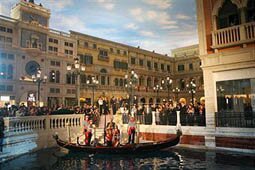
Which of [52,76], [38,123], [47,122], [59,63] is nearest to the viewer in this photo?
[38,123]

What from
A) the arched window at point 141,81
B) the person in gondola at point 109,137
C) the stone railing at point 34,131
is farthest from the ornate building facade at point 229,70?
the arched window at point 141,81

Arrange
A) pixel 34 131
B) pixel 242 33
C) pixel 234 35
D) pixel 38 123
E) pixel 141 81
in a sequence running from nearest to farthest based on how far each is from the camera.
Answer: pixel 242 33
pixel 234 35
pixel 34 131
pixel 38 123
pixel 141 81

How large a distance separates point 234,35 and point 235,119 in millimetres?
3743

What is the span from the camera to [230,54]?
408 inches

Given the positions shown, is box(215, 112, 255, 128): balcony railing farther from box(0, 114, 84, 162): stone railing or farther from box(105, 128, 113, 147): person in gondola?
box(0, 114, 84, 162): stone railing

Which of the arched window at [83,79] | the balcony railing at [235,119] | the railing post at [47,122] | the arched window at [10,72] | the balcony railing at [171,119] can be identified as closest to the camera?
the balcony railing at [235,119]

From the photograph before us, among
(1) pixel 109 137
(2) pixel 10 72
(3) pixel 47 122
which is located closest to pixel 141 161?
(1) pixel 109 137

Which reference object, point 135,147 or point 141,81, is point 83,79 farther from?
point 135,147

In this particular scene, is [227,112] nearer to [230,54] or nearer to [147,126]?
[230,54]

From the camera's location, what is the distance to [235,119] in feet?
32.9

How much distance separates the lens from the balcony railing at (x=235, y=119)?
958 cm

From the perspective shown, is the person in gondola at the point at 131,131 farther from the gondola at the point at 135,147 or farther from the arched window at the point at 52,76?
the arched window at the point at 52,76

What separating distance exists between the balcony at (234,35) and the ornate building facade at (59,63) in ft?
44.6

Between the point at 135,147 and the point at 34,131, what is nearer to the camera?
the point at 135,147
